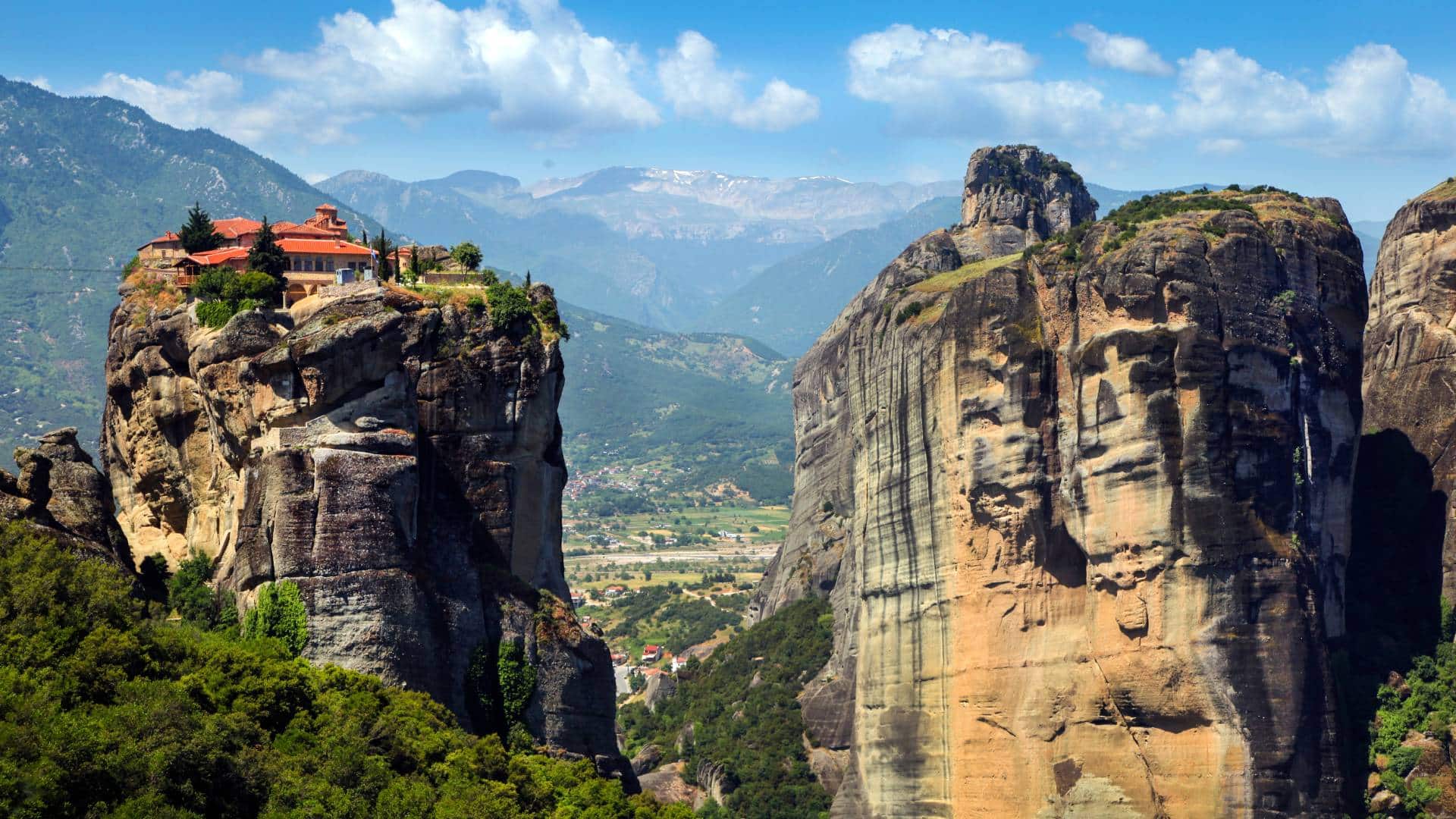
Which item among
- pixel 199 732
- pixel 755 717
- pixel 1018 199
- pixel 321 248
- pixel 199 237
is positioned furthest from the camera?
pixel 1018 199

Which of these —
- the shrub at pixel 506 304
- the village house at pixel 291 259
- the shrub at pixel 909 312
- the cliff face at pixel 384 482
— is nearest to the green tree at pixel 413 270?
the village house at pixel 291 259

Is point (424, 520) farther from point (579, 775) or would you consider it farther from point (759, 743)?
point (759, 743)

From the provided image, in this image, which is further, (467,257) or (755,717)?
(755,717)

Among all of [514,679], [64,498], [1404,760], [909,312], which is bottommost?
[1404,760]

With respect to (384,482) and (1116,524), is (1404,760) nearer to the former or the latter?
(1116,524)

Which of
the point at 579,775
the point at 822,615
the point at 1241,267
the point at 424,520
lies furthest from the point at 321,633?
the point at 822,615

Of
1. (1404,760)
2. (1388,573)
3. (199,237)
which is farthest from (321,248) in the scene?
(1388,573)

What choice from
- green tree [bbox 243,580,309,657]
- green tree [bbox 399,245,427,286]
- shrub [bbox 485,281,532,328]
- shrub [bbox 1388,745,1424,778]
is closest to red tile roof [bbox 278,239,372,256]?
green tree [bbox 399,245,427,286]
